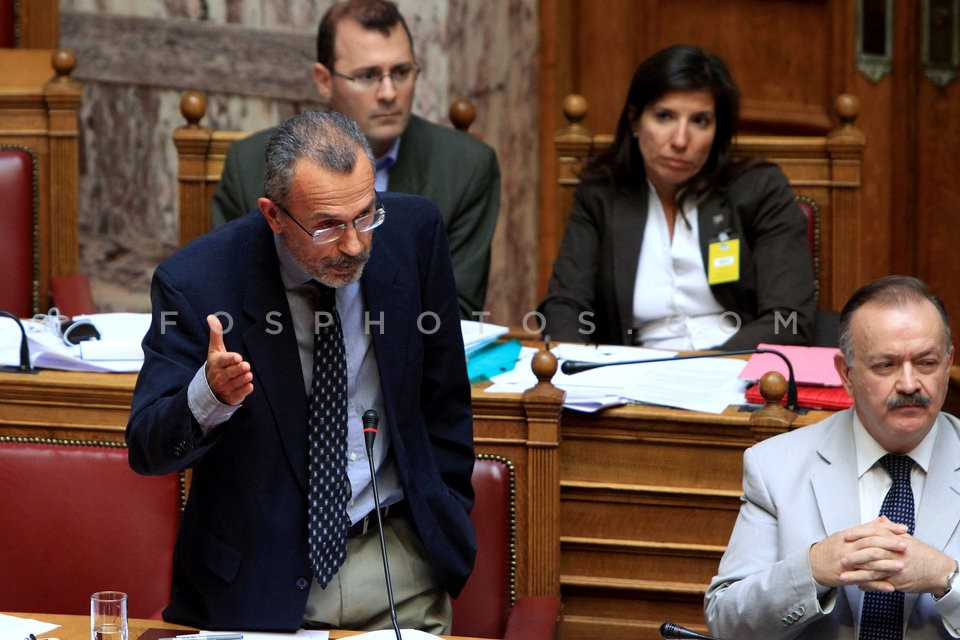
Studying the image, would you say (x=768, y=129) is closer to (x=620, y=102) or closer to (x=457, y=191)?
(x=620, y=102)

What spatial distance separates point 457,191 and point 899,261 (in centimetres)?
188

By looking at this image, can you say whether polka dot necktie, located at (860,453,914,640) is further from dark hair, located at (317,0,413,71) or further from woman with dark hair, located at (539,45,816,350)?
dark hair, located at (317,0,413,71)

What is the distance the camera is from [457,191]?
378cm

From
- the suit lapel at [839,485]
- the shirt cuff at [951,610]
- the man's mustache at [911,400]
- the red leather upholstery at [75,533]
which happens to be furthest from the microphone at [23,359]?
the shirt cuff at [951,610]

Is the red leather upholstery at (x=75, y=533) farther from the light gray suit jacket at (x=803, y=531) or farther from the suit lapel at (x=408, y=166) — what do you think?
the suit lapel at (x=408, y=166)

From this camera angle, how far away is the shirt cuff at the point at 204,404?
197cm

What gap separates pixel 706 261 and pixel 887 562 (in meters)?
1.78

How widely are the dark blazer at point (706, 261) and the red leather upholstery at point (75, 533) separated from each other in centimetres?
149

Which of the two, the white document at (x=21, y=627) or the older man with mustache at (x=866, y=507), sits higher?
the older man with mustache at (x=866, y=507)

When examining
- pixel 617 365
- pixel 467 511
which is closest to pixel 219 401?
pixel 467 511

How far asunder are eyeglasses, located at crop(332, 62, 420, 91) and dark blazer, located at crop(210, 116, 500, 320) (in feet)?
0.64

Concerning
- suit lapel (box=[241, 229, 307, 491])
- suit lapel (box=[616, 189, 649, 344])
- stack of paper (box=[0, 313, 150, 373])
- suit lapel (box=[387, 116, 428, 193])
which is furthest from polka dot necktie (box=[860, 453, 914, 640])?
suit lapel (box=[387, 116, 428, 193])

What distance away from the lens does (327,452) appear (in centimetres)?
222

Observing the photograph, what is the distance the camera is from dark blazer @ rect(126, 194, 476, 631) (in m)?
2.15
